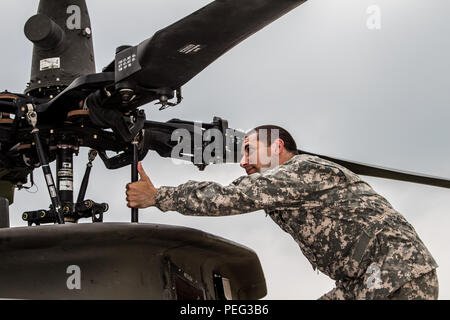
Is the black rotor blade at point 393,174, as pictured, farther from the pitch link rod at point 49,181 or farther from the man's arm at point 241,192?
the pitch link rod at point 49,181

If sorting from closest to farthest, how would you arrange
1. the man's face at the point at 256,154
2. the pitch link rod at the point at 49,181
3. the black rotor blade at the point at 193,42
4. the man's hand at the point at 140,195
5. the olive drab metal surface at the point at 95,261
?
the black rotor blade at the point at 193,42
the olive drab metal surface at the point at 95,261
the man's hand at the point at 140,195
the man's face at the point at 256,154
the pitch link rod at the point at 49,181

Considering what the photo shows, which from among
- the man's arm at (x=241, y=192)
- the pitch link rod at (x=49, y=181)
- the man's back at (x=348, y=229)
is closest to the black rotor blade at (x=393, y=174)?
the man's back at (x=348, y=229)

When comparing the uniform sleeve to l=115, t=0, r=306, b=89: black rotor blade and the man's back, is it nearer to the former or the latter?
the man's back

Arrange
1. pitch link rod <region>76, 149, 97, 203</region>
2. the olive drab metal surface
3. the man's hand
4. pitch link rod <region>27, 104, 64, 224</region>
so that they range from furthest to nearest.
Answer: pitch link rod <region>76, 149, 97, 203</region>, pitch link rod <region>27, 104, 64, 224</region>, the man's hand, the olive drab metal surface

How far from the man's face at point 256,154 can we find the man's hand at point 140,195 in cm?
95

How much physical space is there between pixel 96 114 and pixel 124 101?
0.40 m

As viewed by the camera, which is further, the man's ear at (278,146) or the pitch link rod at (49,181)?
the pitch link rod at (49,181)

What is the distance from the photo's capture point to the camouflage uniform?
664cm

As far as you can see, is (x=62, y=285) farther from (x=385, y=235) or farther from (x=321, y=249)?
(x=385, y=235)

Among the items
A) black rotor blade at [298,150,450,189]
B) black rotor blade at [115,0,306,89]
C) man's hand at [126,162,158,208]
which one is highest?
black rotor blade at [115,0,306,89]

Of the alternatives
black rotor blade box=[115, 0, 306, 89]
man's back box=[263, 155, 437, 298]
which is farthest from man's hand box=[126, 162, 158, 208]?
man's back box=[263, 155, 437, 298]

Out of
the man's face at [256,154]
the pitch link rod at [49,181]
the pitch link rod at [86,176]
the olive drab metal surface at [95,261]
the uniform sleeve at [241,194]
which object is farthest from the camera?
the pitch link rod at [86,176]

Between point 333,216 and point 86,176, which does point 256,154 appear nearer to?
point 333,216

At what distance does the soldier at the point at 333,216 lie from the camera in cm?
664
